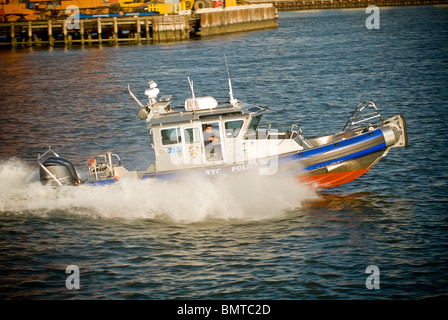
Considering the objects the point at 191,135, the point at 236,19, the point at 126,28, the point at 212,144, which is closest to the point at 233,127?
the point at 212,144

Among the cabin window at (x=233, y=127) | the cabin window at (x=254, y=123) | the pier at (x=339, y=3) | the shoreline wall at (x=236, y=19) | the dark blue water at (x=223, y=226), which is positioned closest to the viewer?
the dark blue water at (x=223, y=226)

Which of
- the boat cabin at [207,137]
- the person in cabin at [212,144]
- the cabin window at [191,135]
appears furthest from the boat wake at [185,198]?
the cabin window at [191,135]

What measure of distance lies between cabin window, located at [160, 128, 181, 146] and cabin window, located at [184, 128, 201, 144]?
23 centimetres

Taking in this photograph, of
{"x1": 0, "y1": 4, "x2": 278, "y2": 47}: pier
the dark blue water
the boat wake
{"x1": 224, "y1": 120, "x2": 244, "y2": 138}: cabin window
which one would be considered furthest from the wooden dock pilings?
{"x1": 224, "y1": 120, "x2": 244, "y2": 138}: cabin window

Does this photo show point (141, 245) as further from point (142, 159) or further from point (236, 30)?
point (236, 30)

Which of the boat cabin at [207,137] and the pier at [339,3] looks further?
the pier at [339,3]

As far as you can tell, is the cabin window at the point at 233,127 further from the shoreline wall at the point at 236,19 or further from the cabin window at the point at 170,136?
the shoreline wall at the point at 236,19

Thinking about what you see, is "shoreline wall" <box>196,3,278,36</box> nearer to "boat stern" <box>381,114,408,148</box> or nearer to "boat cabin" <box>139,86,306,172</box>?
"boat cabin" <box>139,86,306,172</box>

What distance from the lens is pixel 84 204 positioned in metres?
19.0

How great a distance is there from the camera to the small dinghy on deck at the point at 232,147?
17.8 m

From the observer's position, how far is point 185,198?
1823 centimetres

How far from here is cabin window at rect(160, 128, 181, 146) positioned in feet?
58.6

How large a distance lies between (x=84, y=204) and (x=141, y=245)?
3227 millimetres

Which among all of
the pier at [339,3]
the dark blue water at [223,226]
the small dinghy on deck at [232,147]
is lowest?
the dark blue water at [223,226]
